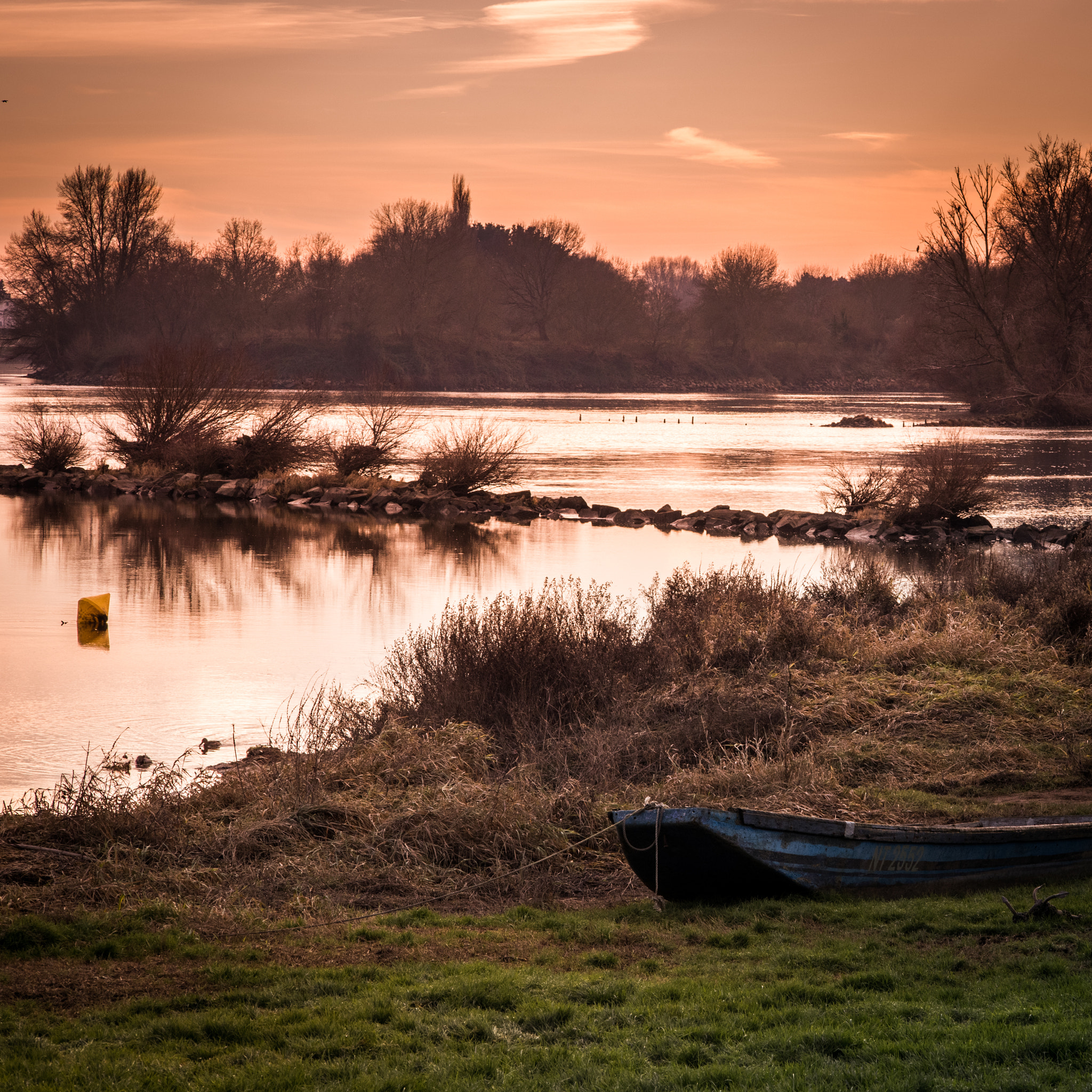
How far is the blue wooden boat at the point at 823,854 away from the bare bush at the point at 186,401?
3911 centimetres

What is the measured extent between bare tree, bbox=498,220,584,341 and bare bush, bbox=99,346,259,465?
102 metres

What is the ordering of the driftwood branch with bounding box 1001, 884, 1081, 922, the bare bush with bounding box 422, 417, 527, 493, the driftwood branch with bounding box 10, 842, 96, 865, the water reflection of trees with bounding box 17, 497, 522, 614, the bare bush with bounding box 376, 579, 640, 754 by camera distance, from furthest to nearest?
the bare bush with bounding box 422, 417, 527, 493
the water reflection of trees with bounding box 17, 497, 522, 614
the bare bush with bounding box 376, 579, 640, 754
the driftwood branch with bounding box 10, 842, 96, 865
the driftwood branch with bounding box 1001, 884, 1081, 922

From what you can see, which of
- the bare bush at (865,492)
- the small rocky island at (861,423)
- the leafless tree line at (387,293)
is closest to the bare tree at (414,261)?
the leafless tree line at (387,293)

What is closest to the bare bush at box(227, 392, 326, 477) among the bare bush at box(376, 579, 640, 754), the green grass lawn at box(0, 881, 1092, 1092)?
the bare bush at box(376, 579, 640, 754)

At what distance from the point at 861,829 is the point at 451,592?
16696 mm

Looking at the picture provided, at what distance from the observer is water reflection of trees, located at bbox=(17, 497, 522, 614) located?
83.5ft

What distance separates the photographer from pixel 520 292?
487 ft

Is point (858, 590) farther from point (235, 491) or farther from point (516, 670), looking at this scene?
point (235, 491)

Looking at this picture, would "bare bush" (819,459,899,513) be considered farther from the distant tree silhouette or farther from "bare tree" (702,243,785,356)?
"bare tree" (702,243,785,356)

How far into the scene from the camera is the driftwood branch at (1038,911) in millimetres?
7949

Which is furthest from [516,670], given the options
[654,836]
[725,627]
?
[654,836]

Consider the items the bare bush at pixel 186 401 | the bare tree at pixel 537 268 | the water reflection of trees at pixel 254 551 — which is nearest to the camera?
the water reflection of trees at pixel 254 551

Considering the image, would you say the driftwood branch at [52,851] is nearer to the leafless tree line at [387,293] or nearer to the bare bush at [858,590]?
the bare bush at [858,590]

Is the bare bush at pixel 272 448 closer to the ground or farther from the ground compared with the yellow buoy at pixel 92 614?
farther from the ground
